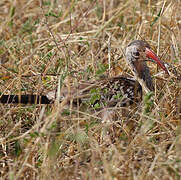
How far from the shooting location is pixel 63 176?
314 centimetres

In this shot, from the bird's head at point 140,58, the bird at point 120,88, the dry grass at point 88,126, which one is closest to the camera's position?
the dry grass at point 88,126

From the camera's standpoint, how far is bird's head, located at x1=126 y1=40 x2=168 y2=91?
14.9 ft

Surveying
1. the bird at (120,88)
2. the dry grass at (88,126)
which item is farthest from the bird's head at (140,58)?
the dry grass at (88,126)

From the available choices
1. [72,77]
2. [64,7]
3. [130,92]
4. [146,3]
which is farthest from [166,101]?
[64,7]

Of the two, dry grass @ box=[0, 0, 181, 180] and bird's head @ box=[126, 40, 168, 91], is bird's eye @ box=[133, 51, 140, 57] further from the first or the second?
dry grass @ box=[0, 0, 181, 180]

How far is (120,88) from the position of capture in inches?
167

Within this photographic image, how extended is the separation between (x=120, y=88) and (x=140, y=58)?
53 centimetres

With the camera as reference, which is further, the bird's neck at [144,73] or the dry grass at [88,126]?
the bird's neck at [144,73]

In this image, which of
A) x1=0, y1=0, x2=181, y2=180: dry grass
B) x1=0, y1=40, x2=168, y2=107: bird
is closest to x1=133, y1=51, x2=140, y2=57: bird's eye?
x1=0, y1=40, x2=168, y2=107: bird

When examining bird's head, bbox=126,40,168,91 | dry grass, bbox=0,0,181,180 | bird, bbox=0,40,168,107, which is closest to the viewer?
dry grass, bbox=0,0,181,180

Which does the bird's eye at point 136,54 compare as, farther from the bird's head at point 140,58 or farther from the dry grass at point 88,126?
the dry grass at point 88,126

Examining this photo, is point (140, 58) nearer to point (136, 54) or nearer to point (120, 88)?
point (136, 54)

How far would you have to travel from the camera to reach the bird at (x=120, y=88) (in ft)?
12.7

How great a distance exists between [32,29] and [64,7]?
0.78m
